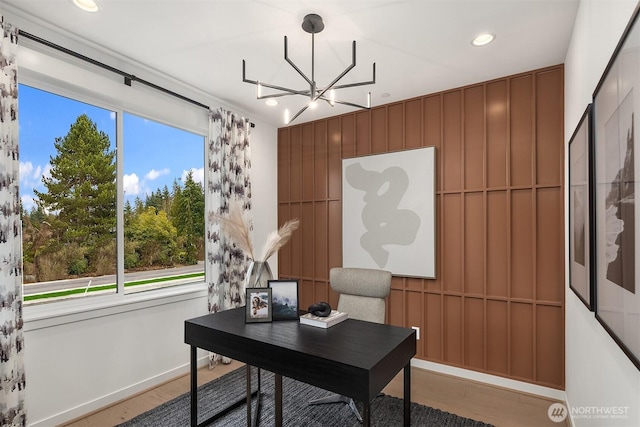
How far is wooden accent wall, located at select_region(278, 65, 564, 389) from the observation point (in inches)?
108

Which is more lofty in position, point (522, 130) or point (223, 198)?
point (522, 130)

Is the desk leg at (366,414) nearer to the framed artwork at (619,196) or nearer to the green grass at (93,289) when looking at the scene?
the framed artwork at (619,196)

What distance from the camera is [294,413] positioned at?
2.50 metres

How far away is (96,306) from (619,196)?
314cm

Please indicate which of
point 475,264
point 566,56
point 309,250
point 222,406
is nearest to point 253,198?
point 309,250

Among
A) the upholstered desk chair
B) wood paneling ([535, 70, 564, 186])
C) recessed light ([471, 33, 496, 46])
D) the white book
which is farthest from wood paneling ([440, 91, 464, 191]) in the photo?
the white book

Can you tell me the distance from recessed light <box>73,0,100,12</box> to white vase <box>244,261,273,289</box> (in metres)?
1.85

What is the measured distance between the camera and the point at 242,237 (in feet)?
7.18

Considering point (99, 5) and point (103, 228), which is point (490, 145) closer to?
point (99, 5)

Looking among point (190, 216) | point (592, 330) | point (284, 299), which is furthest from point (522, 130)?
point (190, 216)

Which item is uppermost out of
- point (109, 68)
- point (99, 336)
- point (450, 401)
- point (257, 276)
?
point (109, 68)

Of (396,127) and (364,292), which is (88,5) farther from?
(396,127)

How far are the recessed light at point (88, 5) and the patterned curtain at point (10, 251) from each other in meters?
0.42

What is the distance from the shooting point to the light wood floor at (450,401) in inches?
95.5
